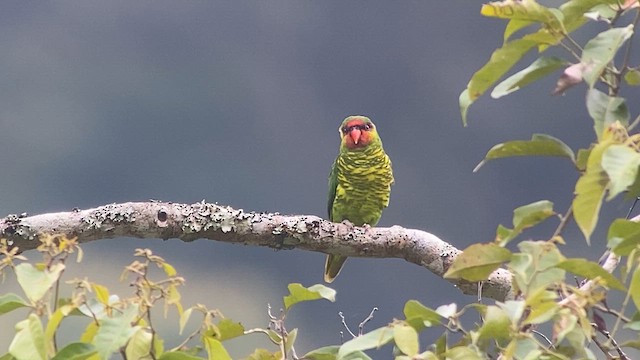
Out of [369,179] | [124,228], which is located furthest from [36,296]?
[369,179]

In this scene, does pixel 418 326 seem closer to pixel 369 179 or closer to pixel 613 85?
pixel 613 85

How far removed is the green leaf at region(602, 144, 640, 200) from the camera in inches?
25.2

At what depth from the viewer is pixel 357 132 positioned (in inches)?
119

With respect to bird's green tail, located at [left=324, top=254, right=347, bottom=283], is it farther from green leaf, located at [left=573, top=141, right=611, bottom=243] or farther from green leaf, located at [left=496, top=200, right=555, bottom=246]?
green leaf, located at [left=573, top=141, right=611, bottom=243]

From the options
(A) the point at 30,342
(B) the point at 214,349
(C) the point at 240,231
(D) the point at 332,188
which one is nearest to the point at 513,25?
(B) the point at 214,349

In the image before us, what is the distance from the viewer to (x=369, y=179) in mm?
2871

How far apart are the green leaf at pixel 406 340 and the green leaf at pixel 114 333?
0.26 meters

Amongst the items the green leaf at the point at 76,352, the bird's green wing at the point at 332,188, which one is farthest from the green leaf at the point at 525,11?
the bird's green wing at the point at 332,188

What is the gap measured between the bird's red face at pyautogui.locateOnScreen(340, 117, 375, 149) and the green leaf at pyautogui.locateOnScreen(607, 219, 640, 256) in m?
2.19

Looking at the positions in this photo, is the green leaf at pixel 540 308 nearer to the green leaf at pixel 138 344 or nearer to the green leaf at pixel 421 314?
the green leaf at pixel 421 314

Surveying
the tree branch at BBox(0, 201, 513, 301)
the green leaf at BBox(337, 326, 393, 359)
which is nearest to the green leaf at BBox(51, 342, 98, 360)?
the green leaf at BBox(337, 326, 393, 359)

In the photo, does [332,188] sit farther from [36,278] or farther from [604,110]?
[36,278]

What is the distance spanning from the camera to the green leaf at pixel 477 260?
→ 2.62 feet

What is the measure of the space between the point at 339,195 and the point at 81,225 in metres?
1.35
